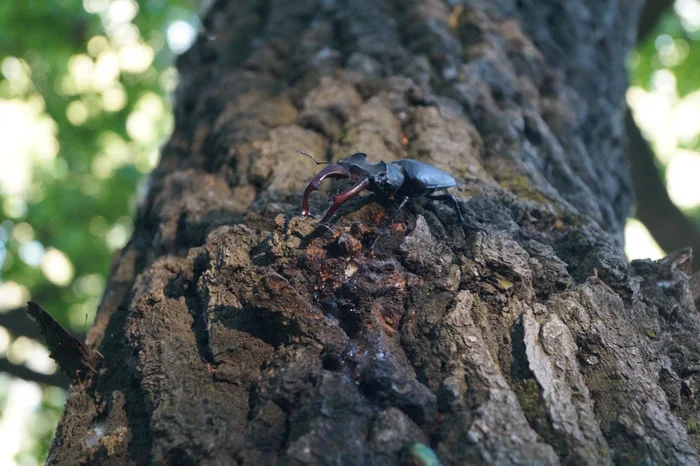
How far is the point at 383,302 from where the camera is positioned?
1.64 metres

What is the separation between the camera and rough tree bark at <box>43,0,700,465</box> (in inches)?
53.4

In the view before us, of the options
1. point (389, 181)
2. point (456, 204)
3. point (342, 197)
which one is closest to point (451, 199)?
point (456, 204)

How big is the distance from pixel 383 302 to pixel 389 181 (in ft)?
1.35

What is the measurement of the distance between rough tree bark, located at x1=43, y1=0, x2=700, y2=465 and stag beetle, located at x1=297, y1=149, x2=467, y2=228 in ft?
0.16

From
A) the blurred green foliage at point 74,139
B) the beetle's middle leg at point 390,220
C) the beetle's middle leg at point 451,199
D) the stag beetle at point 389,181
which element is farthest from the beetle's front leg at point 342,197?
the blurred green foliage at point 74,139

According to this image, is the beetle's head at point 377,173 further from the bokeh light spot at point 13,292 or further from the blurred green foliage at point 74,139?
the bokeh light spot at point 13,292

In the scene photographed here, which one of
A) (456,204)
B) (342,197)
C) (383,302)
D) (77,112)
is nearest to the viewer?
(383,302)

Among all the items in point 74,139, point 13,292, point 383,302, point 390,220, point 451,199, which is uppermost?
point 74,139

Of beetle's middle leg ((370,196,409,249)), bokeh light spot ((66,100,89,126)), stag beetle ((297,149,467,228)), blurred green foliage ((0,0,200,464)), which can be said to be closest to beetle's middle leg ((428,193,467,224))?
stag beetle ((297,149,467,228))

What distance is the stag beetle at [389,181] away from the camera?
179cm

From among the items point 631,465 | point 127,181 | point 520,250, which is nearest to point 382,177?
point 520,250

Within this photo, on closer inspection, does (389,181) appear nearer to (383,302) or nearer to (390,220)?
(390,220)

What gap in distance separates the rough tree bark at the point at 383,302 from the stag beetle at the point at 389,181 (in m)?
0.05

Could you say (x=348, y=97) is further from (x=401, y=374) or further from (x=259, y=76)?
(x=401, y=374)
